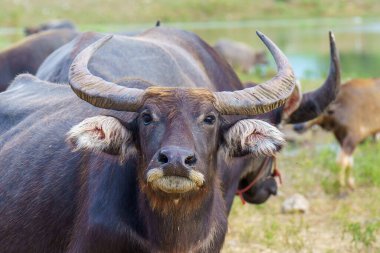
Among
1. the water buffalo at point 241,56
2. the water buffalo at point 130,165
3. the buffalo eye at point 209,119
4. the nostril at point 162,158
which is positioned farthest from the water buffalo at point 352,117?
Result: the water buffalo at point 241,56

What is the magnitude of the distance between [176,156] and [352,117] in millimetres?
7356

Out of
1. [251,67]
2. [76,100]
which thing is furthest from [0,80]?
[251,67]

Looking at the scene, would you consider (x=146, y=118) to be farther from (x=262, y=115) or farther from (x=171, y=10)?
(x=171, y=10)

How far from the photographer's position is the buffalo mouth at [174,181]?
3.81 m

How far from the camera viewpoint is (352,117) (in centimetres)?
1076

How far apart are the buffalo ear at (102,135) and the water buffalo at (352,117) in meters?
6.24

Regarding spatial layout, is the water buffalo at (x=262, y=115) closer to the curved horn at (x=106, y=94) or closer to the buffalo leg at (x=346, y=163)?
the curved horn at (x=106, y=94)

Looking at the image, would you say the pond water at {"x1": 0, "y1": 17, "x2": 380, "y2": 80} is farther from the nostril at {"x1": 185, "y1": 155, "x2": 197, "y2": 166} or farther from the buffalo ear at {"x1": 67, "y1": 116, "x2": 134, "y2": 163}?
the nostril at {"x1": 185, "y1": 155, "x2": 197, "y2": 166}

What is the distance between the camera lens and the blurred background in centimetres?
749

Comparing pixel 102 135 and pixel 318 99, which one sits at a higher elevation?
pixel 102 135

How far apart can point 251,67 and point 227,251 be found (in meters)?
16.1

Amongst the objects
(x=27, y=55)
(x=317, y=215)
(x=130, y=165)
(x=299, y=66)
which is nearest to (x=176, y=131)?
(x=130, y=165)

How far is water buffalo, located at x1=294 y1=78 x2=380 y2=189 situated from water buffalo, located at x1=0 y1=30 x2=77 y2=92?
11.6 feet

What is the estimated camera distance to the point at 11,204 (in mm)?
4906
